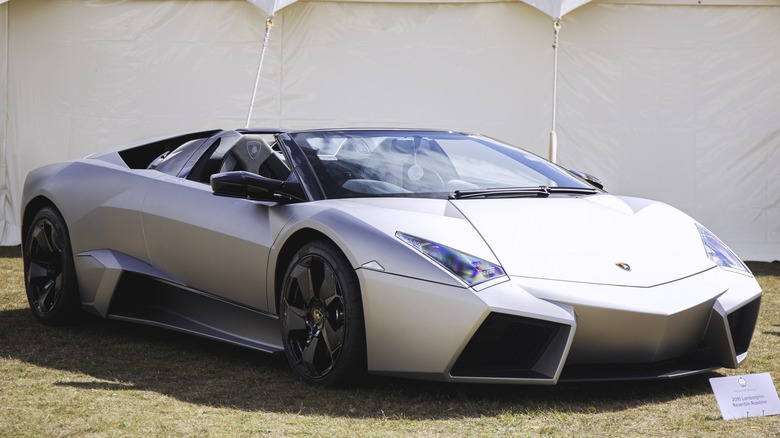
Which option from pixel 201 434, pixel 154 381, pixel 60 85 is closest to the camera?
pixel 201 434

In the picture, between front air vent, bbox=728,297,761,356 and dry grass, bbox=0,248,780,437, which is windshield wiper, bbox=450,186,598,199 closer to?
dry grass, bbox=0,248,780,437

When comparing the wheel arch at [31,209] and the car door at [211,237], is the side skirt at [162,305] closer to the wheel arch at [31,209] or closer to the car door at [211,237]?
the car door at [211,237]

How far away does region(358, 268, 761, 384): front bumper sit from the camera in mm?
3822

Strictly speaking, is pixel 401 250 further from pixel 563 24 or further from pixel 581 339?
pixel 563 24

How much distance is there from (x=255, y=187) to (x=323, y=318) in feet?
2.31

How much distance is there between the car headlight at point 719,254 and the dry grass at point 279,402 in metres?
0.47

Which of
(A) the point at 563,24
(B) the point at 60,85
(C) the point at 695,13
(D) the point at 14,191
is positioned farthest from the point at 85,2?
(C) the point at 695,13

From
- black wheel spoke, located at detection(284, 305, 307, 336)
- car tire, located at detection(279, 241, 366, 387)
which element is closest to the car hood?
car tire, located at detection(279, 241, 366, 387)

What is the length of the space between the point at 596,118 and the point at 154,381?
658cm

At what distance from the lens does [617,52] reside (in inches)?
400

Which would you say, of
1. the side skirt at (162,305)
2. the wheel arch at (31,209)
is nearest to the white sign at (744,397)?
the side skirt at (162,305)

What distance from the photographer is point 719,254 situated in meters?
4.48

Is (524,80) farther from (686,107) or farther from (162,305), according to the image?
(162,305)

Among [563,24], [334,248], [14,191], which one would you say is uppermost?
[563,24]
